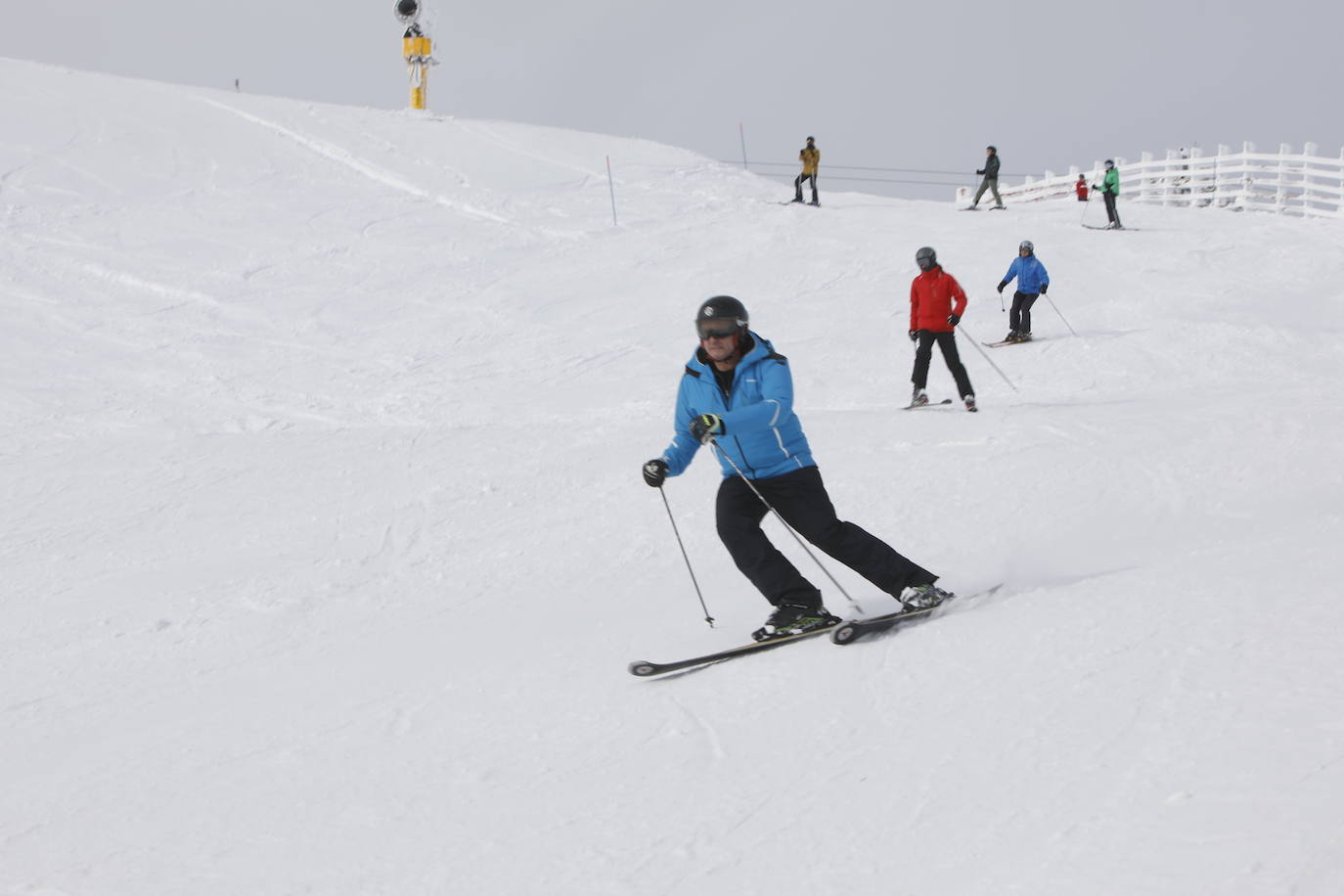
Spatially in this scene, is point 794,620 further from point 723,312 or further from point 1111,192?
point 1111,192

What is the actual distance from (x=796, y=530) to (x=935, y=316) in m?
5.96

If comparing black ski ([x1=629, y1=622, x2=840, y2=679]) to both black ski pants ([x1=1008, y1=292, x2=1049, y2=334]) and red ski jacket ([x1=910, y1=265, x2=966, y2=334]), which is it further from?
black ski pants ([x1=1008, y1=292, x2=1049, y2=334])

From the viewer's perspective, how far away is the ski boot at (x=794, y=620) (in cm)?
490

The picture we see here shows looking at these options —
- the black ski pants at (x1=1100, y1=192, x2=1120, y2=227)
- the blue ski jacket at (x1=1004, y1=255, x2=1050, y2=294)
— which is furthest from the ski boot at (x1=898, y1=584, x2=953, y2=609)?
the black ski pants at (x1=1100, y1=192, x2=1120, y2=227)

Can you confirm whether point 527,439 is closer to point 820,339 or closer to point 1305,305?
point 820,339

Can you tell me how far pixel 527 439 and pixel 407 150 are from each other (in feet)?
54.9

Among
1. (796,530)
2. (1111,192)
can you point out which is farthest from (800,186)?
(796,530)

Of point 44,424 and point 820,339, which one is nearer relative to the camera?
point 44,424

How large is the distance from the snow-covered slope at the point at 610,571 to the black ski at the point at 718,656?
0.09 m

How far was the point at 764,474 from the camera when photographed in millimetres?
5012

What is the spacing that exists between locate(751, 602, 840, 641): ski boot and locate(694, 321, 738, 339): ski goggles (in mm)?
1206

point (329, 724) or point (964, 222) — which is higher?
point (964, 222)

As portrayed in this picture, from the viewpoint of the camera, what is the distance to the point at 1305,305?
47.7 feet

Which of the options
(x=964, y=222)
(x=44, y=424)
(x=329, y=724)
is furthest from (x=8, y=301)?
(x=964, y=222)
